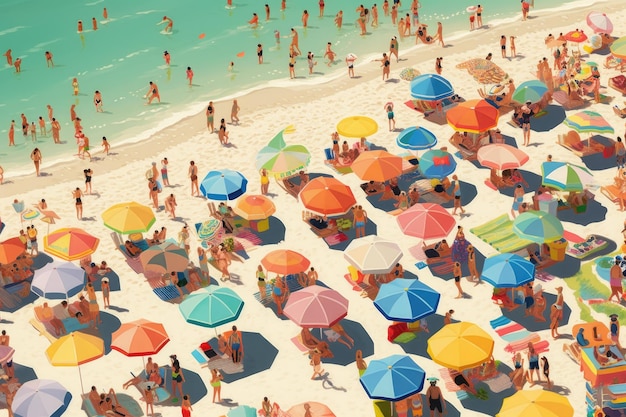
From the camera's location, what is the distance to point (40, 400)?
102 ft

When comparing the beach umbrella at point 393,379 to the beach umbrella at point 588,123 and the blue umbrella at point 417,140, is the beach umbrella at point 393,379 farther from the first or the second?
the beach umbrella at point 588,123

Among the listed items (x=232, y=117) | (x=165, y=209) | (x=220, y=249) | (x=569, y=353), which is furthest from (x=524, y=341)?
(x=232, y=117)

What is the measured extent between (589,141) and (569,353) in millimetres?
13715

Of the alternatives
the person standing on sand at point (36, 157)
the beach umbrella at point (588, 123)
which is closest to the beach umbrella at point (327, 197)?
the beach umbrella at point (588, 123)

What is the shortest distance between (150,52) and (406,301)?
34.0m

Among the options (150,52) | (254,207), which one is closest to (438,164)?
(254,207)

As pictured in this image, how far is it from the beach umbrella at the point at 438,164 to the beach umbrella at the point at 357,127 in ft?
10.7

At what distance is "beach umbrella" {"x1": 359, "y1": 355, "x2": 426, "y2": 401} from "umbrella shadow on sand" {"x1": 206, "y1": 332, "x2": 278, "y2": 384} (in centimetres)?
413

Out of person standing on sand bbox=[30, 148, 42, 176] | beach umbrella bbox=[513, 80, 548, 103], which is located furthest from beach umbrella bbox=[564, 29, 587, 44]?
person standing on sand bbox=[30, 148, 42, 176]

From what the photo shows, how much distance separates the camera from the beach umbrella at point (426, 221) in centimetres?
3809

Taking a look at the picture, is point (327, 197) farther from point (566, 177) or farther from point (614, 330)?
point (614, 330)

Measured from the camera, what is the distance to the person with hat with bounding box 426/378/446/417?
31487 millimetres

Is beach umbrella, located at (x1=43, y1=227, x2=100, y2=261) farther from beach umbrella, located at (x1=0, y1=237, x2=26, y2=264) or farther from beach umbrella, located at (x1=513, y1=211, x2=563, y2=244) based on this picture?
beach umbrella, located at (x1=513, y1=211, x2=563, y2=244)

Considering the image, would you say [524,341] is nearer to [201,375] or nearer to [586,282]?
[586,282]
